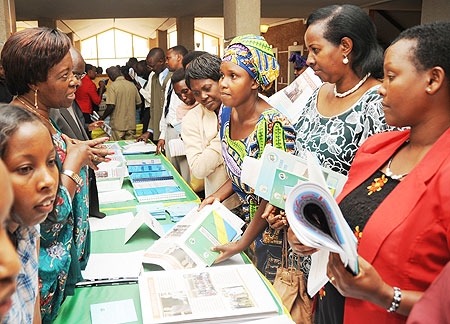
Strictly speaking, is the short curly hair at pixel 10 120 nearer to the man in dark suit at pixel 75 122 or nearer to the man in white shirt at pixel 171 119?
the man in dark suit at pixel 75 122

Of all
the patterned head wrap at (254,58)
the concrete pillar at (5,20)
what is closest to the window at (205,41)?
the concrete pillar at (5,20)

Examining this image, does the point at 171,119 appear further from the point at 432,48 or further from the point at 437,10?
the point at 437,10

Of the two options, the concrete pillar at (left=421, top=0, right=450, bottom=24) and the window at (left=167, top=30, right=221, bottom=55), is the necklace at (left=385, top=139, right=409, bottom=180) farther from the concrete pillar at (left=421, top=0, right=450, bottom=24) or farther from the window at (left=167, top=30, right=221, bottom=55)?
the window at (left=167, top=30, right=221, bottom=55)

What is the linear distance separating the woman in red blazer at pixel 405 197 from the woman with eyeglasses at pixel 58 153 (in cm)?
76

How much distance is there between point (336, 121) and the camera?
→ 5.58 feet

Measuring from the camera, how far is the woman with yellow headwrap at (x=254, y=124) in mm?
1826

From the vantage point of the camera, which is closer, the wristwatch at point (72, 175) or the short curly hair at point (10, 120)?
the short curly hair at point (10, 120)

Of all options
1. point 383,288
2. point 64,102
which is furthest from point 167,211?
point 383,288

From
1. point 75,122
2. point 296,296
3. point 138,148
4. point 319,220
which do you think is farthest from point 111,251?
point 138,148

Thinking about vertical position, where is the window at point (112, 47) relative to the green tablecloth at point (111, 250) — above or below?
above

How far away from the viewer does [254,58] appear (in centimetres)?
192

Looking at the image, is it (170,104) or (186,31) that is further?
(186,31)

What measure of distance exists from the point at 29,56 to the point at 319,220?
118 cm

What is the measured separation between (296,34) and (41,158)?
15.6 metres
